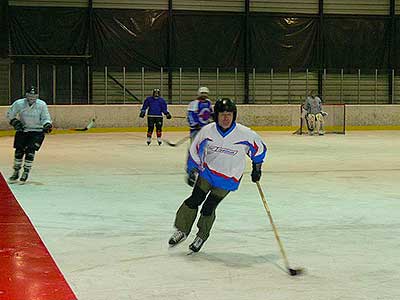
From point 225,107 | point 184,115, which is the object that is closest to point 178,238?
point 225,107

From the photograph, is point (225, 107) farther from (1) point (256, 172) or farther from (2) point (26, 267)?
(2) point (26, 267)

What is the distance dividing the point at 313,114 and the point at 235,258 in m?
18.0

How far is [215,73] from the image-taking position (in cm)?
2766

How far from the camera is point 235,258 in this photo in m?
6.37

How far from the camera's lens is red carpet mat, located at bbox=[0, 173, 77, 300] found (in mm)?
5191

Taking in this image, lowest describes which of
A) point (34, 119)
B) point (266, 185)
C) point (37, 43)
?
point (266, 185)

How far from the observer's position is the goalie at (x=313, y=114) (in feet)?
78.0

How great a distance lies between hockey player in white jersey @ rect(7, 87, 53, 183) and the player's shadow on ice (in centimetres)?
520

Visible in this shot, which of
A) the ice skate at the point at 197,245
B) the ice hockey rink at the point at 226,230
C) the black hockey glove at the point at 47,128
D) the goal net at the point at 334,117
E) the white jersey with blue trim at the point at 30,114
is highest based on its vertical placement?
the white jersey with blue trim at the point at 30,114

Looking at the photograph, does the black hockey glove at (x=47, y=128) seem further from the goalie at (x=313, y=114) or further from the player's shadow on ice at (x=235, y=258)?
the goalie at (x=313, y=114)

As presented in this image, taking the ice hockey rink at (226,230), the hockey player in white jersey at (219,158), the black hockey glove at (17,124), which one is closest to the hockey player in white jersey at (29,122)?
the black hockey glove at (17,124)

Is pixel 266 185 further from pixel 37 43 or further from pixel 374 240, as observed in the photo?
pixel 37 43

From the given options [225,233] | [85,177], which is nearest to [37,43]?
[85,177]

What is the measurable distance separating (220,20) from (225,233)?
2127 cm
